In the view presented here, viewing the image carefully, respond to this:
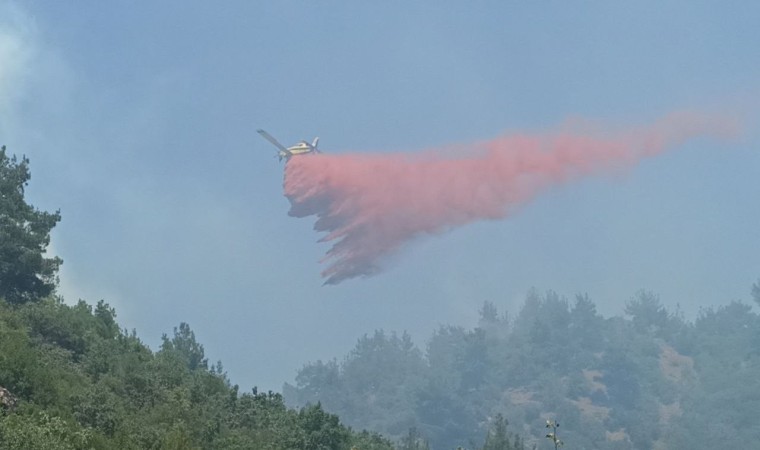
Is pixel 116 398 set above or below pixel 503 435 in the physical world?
below

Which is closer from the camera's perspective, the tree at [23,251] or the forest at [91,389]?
the forest at [91,389]

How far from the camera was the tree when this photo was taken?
87.4 metres

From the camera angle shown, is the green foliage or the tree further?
the tree

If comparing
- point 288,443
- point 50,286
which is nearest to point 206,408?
point 288,443

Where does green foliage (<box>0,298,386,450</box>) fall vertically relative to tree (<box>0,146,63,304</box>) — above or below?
below

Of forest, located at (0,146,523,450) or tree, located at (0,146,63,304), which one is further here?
tree, located at (0,146,63,304)

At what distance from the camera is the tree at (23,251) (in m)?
87.4

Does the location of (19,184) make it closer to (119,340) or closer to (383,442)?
(119,340)

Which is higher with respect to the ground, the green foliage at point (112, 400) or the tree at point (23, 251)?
the tree at point (23, 251)

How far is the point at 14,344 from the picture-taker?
2361 inches

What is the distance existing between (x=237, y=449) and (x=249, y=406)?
52.0ft

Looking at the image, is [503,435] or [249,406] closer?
[249,406]

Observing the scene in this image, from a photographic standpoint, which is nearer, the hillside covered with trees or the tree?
the hillside covered with trees

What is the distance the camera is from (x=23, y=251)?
289ft
